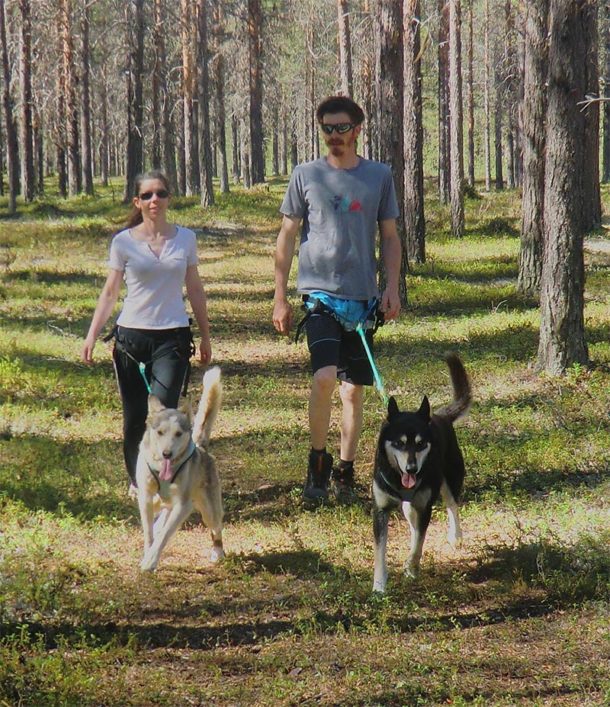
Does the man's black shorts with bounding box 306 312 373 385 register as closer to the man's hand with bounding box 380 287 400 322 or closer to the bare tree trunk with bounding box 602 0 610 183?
the man's hand with bounding box 380 287 400 322

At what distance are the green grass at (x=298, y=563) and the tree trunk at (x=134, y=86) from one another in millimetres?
23602

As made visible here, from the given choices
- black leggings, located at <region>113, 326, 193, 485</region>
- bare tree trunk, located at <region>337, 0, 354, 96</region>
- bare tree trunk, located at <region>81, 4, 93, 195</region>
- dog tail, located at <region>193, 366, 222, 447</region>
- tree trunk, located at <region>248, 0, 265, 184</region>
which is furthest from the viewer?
bare tree trunk, located at <region>81, 4, 93, 195</region>

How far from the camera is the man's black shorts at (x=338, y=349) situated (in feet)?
22.6

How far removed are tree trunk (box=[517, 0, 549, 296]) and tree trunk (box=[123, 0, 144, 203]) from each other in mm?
20788

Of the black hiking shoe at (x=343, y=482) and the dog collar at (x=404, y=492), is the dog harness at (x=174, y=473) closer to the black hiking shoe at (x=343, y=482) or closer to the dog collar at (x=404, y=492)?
the dog collar at (x=404, y=492)

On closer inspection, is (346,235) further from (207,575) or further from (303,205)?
(207,575)

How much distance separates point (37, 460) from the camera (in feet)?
28.3

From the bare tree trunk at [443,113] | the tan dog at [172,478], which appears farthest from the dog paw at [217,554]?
the bare tree trunk at [443,113]

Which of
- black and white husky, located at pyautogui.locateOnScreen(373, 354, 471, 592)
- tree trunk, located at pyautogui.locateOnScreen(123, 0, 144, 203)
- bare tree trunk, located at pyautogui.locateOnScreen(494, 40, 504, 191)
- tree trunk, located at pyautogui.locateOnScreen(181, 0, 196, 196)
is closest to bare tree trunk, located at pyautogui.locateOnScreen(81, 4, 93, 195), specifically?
tree trunk, located at pyautogui.locateOnScreen(181, 0, 196, 196)

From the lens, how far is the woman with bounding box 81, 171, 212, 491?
6.43 meters

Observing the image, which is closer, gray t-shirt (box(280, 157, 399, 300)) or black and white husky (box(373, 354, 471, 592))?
black and white husky (box(373, 354, 471, 592))

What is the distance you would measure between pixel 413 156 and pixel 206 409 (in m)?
17.0

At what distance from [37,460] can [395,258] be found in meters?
3.85

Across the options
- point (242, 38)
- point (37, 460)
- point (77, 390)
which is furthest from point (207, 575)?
point (242, 38)
